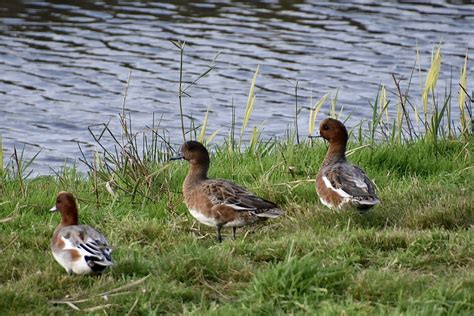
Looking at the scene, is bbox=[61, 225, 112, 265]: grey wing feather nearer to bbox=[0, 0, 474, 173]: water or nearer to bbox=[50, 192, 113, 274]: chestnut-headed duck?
bbox=[50, 192, 113, 274]: chestnut-headed duck

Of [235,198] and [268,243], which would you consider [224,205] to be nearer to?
[235,198]

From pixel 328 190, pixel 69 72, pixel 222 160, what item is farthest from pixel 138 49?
pixel 328 190

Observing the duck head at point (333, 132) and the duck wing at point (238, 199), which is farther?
the duck head at point (333, 132)

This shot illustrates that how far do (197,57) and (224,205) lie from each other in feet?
28.7

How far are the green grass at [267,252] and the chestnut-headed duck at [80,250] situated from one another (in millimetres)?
73

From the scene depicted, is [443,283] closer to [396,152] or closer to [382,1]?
[396,152]

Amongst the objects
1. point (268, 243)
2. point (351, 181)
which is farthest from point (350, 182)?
point (268, 243)

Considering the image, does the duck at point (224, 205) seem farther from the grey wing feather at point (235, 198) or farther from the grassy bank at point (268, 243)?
the grassy bank at point (268, 243)

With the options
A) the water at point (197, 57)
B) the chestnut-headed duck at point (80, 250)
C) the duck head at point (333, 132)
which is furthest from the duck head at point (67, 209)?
the water at point (197, 57)

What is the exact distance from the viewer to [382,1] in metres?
18.2

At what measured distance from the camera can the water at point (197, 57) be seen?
12.6m

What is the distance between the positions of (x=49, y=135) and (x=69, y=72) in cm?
254

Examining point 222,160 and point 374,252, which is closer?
point 374,252

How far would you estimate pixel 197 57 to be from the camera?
592 inches
